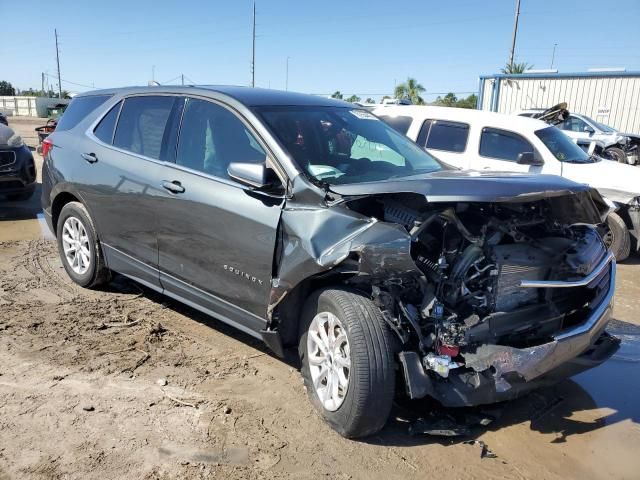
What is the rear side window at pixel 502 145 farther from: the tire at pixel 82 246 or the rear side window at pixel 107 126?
the tire at pixel 82 246

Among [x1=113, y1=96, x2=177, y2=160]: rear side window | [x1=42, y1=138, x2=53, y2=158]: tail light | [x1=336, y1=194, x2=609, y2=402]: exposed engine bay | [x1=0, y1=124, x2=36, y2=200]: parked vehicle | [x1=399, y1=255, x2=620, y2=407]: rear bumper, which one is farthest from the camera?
[x1=0, y1=124, x2=36, y2=200]: parked vehicle

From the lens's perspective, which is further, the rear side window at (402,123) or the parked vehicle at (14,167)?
the rear side window at (402,123)

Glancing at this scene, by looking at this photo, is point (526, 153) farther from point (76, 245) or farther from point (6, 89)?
point (6, 89)

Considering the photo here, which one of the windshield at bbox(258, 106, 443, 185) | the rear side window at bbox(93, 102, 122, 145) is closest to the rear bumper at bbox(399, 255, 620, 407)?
the windshield at bbox(258, 106, 443, 185)

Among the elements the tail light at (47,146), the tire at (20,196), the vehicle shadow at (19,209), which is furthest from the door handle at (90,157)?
the tire at (20,196)

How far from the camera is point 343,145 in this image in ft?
13.3

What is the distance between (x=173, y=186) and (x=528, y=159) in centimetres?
525

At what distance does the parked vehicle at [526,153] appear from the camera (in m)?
7.58

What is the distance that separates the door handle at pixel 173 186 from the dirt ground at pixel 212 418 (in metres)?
1.22

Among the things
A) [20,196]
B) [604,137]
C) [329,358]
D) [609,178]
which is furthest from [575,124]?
[329,358]

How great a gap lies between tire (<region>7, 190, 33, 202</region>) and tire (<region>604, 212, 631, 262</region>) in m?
9.09

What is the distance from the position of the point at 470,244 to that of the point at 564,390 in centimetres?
151

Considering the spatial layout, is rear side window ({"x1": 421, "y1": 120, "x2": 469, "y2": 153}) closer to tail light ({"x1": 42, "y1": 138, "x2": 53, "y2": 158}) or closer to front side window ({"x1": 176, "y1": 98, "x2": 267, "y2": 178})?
front side window ({"x1": 176, "y1": 98, "x2": 267, "y2": 178})

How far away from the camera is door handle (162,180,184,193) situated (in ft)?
13.1
